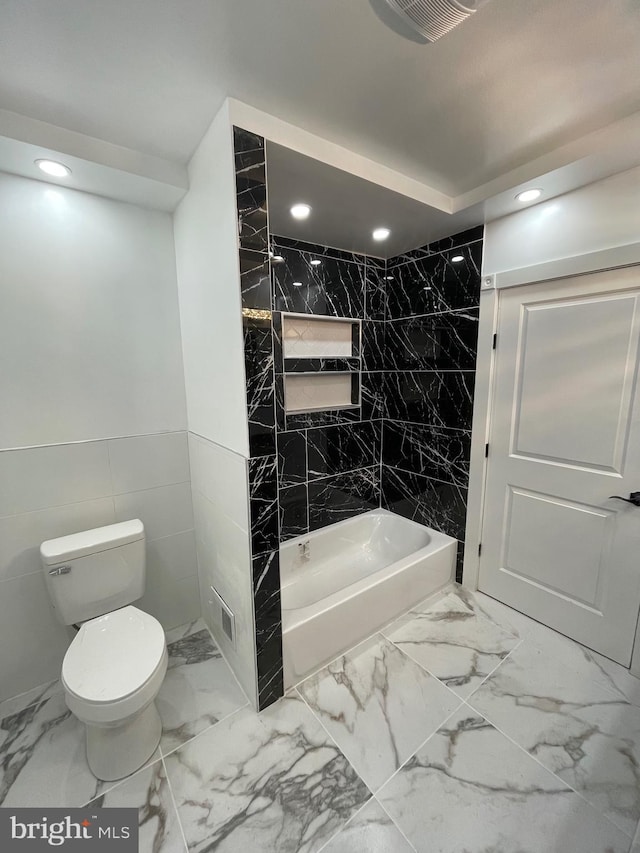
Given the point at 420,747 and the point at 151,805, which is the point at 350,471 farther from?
the point at 151,805

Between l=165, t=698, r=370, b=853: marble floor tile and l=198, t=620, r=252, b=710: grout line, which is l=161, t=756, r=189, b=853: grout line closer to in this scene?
l=165, t=698, r=370, b=853: marble floor tile

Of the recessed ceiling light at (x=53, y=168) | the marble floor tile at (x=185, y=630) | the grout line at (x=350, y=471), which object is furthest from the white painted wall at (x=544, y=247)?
the recessed ceiling light at (x=53, y=168)

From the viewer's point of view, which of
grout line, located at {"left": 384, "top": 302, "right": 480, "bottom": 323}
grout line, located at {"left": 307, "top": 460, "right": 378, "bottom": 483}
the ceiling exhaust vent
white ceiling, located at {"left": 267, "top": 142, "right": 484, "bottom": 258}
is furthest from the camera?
grout line, located at {"left": 307, "top": 460, "right": 378, "bottom": 483}

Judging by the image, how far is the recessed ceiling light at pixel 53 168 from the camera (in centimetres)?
139

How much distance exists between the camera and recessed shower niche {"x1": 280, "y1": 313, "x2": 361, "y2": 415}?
2.29 metres

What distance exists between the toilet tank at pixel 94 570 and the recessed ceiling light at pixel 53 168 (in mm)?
1649

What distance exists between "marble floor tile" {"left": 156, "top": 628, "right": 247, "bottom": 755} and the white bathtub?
311 millimetres

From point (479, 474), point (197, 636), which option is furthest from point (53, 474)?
point (479, 474)

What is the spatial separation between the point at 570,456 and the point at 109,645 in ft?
7.98

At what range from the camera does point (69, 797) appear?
1.25m

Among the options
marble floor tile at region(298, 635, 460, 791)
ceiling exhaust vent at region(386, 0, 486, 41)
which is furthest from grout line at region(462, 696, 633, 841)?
ceiling exhaust vent at region(386, 0, 486, 41)

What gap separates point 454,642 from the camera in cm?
192

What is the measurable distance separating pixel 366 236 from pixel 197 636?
2733 millimetres

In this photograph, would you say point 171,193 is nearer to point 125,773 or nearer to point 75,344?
point 75,344
